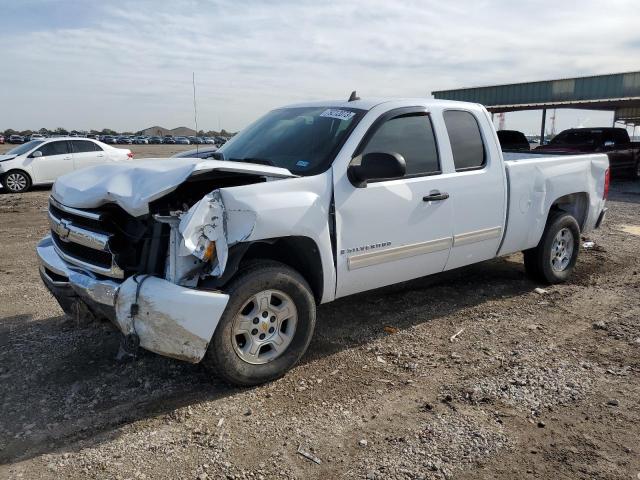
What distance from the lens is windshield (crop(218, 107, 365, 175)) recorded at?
4.14m

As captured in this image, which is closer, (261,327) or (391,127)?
(261,327)

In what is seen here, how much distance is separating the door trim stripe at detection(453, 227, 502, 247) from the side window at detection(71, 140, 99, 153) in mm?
13584

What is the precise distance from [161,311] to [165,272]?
29cm

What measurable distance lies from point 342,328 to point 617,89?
74.7 ft

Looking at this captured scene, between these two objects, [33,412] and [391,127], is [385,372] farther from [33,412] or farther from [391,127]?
[33,412]

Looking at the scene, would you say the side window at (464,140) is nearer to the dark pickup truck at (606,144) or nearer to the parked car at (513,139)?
the parked car at (513,139)

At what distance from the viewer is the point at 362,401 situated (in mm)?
3607

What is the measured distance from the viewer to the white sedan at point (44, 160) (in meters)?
14.4

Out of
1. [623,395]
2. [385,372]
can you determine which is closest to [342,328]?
[385,372]

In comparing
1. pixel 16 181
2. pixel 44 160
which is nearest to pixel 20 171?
pixel 16 181

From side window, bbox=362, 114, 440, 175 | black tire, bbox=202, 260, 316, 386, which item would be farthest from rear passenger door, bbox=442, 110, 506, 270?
black tire, bbox=202, 260, 316, 386

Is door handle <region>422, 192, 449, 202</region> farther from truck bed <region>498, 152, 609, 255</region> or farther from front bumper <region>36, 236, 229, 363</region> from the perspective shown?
front bumper <region>36, 236, 229, 363</region>

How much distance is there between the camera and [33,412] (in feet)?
11.2

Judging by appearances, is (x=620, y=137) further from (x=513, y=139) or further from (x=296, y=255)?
(x=296, y=255)
